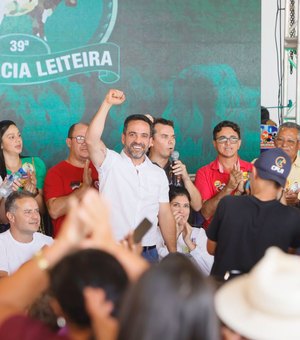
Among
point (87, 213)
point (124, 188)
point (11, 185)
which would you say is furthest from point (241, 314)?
point (11, 185)

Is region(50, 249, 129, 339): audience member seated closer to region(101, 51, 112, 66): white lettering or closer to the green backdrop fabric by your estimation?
the green backdrop fabric

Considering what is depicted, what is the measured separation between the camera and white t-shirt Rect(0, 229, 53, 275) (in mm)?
3951

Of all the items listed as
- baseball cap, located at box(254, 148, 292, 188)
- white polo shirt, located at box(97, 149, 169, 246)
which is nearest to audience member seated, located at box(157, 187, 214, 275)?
white polo shirt, located at box(97, 149, 169, 246)

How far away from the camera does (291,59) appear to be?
6898 mm

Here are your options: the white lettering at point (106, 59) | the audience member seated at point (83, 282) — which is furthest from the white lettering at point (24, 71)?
the audience member seated at point (83, 282)

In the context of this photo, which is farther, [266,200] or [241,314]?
[266,200]

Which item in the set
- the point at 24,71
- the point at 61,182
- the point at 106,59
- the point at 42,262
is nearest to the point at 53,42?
the point at 24,71

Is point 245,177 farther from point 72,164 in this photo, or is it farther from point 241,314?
point 241,314

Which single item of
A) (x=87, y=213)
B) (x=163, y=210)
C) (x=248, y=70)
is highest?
(x=248, y=70)

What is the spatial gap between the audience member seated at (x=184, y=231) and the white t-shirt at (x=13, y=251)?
0.90 m

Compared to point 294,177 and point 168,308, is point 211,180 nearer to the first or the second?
point 294,177

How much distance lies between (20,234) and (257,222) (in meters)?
1.74

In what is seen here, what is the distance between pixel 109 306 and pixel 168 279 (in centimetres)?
20

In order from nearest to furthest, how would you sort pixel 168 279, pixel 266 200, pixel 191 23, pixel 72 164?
pixel 168 279
pixel 266 200
pixel 72 164
pixel 191 23
